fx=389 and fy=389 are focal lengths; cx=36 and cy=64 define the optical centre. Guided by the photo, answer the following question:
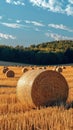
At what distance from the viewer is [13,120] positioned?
27.7 feet

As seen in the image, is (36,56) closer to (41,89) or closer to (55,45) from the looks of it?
(55,45)

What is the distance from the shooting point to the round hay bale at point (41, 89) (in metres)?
11.3

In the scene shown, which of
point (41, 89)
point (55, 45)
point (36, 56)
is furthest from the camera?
point (55, 45)

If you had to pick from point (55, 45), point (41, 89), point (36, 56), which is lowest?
point (41, 89)

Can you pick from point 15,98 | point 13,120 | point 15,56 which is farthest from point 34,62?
point 13,120

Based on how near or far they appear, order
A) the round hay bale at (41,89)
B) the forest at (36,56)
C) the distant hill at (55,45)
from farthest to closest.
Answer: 1. the distant hill at (55,45)
2. the forest at (36,56)
3. the round hay bale at (41,89)

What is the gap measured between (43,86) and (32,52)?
64784 millimetres

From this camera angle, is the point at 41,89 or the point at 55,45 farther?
the point at 55,45

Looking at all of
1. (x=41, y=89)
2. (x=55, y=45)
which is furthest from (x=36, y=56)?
(x=41, y=89)

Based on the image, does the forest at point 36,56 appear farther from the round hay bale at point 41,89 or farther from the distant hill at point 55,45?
the round hay bale at point 41,89

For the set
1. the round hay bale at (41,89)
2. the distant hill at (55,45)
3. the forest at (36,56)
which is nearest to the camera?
the round hay bale at (41,89)

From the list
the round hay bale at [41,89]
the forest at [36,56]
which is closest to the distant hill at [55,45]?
the forest at [36,56]

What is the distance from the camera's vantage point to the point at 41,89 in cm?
1144

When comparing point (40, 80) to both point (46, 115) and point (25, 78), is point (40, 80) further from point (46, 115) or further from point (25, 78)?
point (46, 115)
